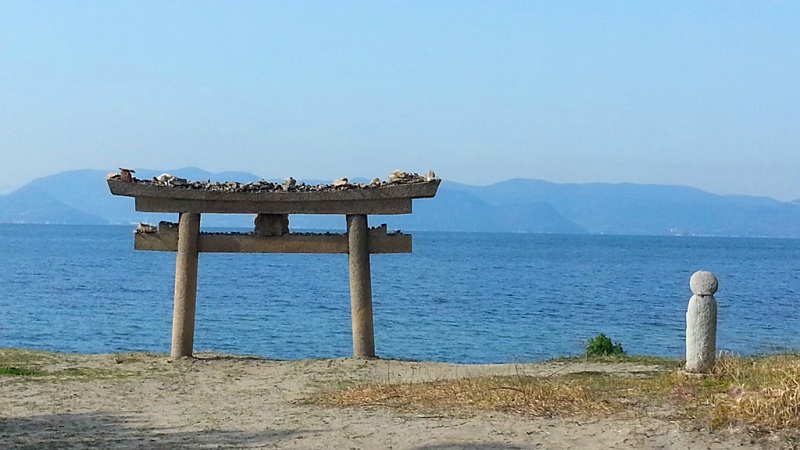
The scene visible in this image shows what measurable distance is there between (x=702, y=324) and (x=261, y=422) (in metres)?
5.52

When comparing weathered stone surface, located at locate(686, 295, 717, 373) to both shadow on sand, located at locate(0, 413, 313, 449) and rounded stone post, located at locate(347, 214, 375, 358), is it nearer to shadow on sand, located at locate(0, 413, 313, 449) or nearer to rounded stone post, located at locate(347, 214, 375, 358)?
shadow on sand, located at locate(0, 413, 313, 449)

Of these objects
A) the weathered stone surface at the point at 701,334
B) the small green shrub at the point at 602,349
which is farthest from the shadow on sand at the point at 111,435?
the small green shrub at the point at 602,349

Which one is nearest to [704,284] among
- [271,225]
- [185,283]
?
[271,225]

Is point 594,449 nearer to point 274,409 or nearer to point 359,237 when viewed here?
point 274,409

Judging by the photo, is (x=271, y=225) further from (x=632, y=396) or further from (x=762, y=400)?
(x=762, y=400)

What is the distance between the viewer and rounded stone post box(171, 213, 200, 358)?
1686cm

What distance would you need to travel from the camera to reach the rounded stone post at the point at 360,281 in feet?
54.9

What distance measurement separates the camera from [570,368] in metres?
15.7

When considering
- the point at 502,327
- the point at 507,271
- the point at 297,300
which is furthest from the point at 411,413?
the point at 507,271

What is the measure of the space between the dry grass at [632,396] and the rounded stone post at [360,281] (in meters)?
3.39

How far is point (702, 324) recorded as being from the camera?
12.5m

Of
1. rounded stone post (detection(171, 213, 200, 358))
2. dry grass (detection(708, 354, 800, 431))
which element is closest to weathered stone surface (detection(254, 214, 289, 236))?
rounded stone post (detection(171, 213, 200, 358))

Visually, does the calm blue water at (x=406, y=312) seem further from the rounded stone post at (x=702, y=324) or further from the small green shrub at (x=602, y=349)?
the rounded stone post at (x=702, y=324)

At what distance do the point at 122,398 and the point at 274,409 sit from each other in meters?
2.27
